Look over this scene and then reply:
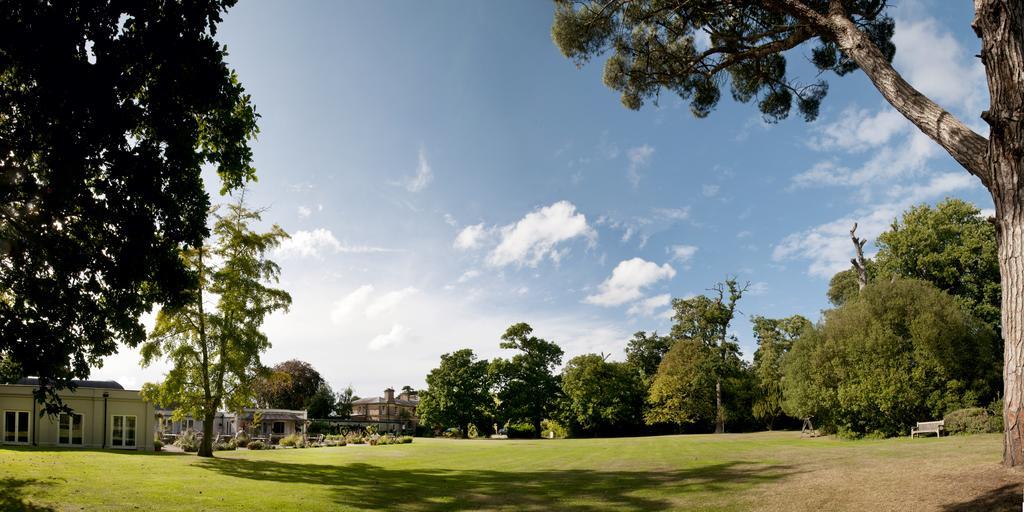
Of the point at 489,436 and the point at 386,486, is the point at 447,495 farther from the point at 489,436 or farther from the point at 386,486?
the point at 489,436

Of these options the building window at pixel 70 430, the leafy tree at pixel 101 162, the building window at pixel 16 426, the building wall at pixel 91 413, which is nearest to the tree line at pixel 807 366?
the leafy tree at pixel 101 162

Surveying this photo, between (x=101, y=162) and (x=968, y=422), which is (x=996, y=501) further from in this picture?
(x=968, y=422)

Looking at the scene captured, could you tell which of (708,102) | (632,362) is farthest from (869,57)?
(632,362)

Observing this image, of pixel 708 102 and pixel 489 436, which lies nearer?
pixel 708 102

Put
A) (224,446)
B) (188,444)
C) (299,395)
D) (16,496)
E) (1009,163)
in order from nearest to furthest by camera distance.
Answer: (1009,163)
(16,496)
(188,444)
(224,446)
(299,395)

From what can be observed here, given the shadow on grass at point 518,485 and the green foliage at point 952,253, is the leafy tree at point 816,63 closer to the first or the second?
the shadow on grass at point 518,485

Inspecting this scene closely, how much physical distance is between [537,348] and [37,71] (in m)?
60.9

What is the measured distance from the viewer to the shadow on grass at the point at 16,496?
38.0 feet

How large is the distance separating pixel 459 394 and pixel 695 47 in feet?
176

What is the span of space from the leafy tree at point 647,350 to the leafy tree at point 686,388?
7394 mm

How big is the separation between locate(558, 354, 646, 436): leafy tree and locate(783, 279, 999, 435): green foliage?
1069 inches

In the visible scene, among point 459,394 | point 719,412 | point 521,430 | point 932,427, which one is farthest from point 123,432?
point 719,412

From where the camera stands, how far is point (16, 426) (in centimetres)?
3089

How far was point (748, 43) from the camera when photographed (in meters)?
15.6
